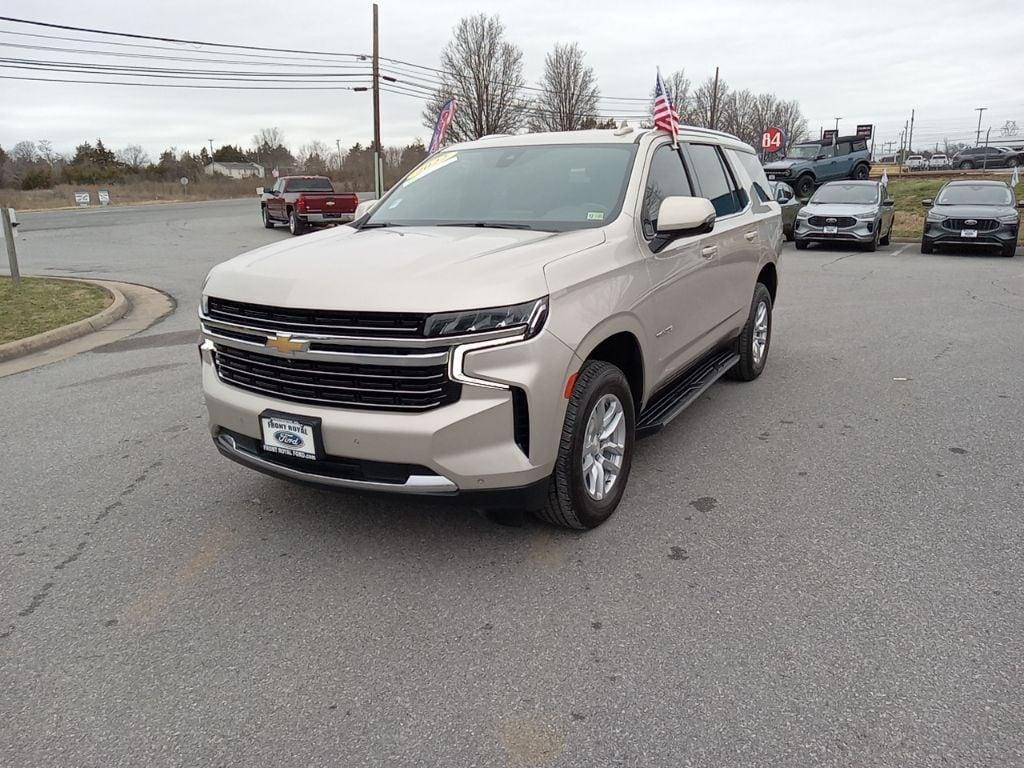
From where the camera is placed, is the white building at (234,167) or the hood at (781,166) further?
the white building at (234,167)

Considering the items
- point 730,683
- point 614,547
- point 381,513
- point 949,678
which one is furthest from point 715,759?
point 381,513

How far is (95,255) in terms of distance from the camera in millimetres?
17641

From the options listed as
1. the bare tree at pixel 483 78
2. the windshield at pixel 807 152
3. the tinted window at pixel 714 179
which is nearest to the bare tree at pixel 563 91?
the bare tree at pixel 483 78

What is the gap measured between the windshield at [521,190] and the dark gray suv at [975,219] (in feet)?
45.8

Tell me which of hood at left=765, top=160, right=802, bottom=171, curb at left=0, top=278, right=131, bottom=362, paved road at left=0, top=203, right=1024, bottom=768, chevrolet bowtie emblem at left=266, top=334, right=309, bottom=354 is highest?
hood at left=765, top=160, right=802, bottom=171

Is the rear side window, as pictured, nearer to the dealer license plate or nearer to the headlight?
the headlight

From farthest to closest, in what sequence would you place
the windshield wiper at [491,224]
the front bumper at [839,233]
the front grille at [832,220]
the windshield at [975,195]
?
the front grille at [832,220]
the front bumper at [839,233]
the windshield at [975,195]
the windshield wiper at [491,224]

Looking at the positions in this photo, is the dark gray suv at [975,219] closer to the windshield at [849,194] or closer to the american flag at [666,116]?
the windshield at [849,194]

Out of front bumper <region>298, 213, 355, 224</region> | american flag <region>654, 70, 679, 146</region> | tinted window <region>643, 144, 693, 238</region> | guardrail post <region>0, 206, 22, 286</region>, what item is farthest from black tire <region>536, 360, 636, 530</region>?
front bumper <region>298, 213, 355, 224</region>

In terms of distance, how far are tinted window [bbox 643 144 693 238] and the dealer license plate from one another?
203 cm

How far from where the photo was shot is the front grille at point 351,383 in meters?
3.01

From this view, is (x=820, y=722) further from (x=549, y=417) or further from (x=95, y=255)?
(x=95, y=255)

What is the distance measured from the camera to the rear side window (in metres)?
6.21

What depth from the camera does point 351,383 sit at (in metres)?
3.12
